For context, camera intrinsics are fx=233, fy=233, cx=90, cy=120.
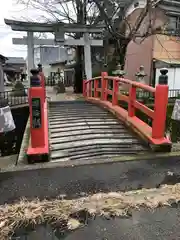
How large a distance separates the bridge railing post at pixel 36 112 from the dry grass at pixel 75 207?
5.06 ft

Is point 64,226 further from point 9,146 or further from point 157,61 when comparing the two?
point 157,61

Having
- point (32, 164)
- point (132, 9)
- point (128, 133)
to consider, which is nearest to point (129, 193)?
point (32, 164)

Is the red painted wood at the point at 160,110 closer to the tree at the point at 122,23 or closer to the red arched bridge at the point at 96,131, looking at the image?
the red arched bridge at the point at 96,131

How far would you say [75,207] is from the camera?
2.55 m

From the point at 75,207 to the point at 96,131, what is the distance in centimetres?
315

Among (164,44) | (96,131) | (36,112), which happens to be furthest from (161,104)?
(164,44)

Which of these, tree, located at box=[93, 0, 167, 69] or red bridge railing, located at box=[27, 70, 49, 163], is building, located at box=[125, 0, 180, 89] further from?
red bridge railing, located at box=[27, 70, 49, 163]

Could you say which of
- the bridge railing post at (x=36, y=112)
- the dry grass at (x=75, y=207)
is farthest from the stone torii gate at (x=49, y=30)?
the dry grass at (x=75, y=207)

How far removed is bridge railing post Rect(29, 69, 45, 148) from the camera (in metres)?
4.05

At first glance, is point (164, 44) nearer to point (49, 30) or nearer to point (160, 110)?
point (49, 30)

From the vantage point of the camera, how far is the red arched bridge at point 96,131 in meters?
4.12

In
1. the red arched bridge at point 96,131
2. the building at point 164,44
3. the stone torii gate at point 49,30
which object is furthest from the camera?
the building at point 164,44

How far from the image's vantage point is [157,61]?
14.5 m

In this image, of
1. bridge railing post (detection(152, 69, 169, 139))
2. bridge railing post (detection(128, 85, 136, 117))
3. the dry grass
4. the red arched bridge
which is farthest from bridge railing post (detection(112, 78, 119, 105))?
the dry grass
